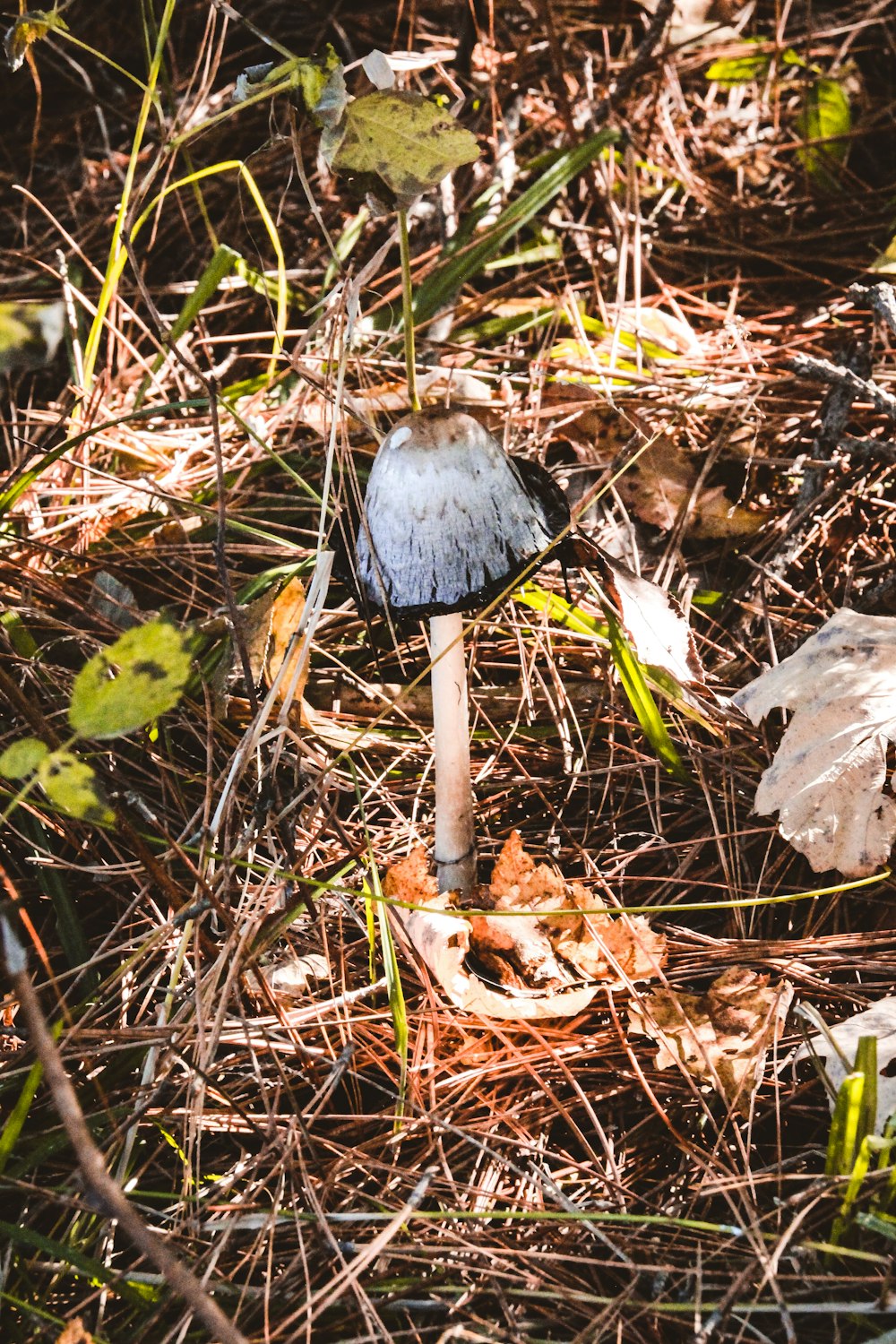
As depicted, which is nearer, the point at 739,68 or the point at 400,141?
the point at 400,141

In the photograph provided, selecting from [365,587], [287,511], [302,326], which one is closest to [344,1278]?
[365,587]

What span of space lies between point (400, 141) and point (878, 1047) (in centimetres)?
134

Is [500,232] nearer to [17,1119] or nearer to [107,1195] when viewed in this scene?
[17,1119]

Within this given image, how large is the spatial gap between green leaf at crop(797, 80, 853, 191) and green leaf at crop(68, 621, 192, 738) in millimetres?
2781

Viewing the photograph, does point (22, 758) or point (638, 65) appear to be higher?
point (638, 65)

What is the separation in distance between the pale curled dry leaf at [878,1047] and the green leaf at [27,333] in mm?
1237

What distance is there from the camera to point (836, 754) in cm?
175

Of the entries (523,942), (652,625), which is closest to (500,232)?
(652,625)

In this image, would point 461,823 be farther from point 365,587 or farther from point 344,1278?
point 344,1278

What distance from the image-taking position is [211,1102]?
1590 mm

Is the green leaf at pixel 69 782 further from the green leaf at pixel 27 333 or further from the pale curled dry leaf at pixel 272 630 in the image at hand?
the pale curled dry leaf at pixel 272 630

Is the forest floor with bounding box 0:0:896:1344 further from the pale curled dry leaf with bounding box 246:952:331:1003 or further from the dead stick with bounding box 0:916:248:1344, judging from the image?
the dead stick with bounding box 0:916:248:1344

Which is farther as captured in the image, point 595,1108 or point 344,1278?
point 595,1108

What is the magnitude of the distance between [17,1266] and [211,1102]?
32 centimetres
